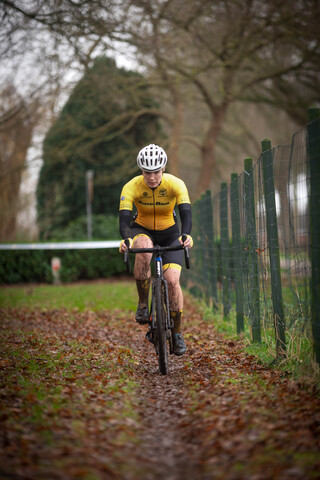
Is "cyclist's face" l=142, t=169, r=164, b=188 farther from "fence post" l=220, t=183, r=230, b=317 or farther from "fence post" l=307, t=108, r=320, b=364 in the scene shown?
"fence post" l=220, t=183, r=230, b=317

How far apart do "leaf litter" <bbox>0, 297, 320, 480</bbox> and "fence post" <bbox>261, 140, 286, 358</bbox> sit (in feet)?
1.29

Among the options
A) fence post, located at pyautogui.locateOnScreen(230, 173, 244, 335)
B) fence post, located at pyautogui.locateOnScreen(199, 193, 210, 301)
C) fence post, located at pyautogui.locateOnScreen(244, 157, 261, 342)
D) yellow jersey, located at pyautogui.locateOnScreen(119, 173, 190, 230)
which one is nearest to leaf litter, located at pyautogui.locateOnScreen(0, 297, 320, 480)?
fence post, located at pyautogui.locateOnScreen(244, 157, 261, 342)

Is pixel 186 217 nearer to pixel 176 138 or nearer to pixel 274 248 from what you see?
pixel 274 248

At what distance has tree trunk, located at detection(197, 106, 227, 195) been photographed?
2128 cm

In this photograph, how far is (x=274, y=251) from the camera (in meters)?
6.06

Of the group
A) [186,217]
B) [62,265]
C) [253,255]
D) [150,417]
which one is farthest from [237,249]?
[62,265]

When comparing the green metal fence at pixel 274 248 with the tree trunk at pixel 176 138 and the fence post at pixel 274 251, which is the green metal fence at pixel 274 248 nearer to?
the fence post at pixel 274 251

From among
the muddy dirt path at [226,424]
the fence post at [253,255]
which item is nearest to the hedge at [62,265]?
the fence post at [253,255]

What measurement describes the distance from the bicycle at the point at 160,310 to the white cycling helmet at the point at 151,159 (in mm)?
797

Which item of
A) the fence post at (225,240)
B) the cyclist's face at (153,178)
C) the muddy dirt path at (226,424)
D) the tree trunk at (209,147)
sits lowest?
the muddy dirt path at (226,424)

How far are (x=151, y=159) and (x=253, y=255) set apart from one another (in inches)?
67.6

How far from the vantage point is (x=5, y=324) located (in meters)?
10.1

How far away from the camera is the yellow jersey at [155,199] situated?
6680mm

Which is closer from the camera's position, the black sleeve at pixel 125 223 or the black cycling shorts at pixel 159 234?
the black sleeve at pixel 125 223
